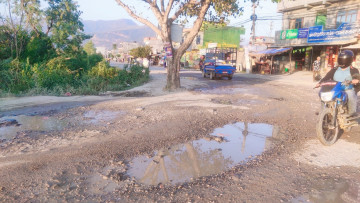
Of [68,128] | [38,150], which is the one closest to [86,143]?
[38,150]

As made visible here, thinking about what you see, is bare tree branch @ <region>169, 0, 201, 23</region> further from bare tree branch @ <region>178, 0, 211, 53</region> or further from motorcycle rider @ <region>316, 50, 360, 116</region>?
motorcycle rider @ <region>316, 50, 360, 116</region>

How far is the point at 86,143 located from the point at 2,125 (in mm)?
2470

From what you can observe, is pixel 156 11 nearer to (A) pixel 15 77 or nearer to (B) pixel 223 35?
(A) pixel 15 77

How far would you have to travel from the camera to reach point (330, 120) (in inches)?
179

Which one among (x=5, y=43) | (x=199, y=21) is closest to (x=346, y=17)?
(x=199, y=21)

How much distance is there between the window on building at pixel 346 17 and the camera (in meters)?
19.5

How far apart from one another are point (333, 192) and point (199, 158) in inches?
68.4

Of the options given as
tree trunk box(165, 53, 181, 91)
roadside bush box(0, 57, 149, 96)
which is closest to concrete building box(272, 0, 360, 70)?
tree trunk box(165, 53, 181, 91)

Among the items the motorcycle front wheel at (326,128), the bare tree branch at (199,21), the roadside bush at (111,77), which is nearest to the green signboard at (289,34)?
the roadside bush at (111,77)

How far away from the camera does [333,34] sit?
1964cm

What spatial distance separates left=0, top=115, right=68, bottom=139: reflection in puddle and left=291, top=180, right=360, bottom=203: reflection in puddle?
15.1 feet

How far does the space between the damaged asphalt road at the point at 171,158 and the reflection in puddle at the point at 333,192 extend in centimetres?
1

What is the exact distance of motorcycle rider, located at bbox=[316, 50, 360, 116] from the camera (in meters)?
4.52

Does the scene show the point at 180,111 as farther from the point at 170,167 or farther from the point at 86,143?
the point at 170,167
